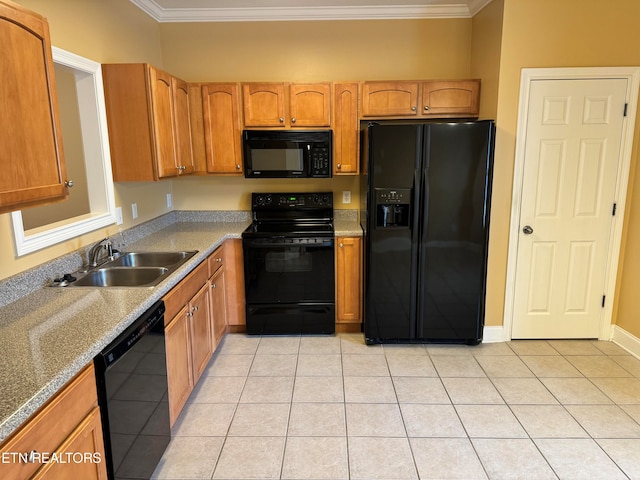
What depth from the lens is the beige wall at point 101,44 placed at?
2052mm

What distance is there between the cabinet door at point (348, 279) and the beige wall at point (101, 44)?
1622 mm

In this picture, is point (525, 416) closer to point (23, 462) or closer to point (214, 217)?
point (23, 462)

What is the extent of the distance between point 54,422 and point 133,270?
1.37 meters

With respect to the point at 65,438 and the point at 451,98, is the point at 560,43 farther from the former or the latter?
the point at 65,438

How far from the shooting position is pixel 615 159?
10.4 feet

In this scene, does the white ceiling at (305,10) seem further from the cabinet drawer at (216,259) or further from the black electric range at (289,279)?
the cabinet drawer at (216,259)

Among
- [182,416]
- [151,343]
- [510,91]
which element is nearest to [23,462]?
[151,343]

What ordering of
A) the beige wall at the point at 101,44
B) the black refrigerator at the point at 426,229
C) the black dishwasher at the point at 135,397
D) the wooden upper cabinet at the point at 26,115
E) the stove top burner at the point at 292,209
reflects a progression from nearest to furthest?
the wooden upper cabinet at the point at 26,115, the black dishwasher at the point at 135,397, the beige wall at the point at 101,44, the black refrigerator at the point at 426,229, the stove top burner at the point at 292,209

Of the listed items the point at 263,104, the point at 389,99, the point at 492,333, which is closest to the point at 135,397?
the point at 263,104

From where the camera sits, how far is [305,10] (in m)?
3.60

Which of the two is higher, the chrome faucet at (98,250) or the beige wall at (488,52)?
the beige wall at (488,52)

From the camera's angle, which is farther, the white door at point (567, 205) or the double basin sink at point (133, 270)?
the white door at point (567, 205)

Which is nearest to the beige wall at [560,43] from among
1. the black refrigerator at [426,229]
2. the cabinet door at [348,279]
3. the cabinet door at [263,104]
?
the black refrigerator at [426,229]

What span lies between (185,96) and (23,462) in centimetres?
291
